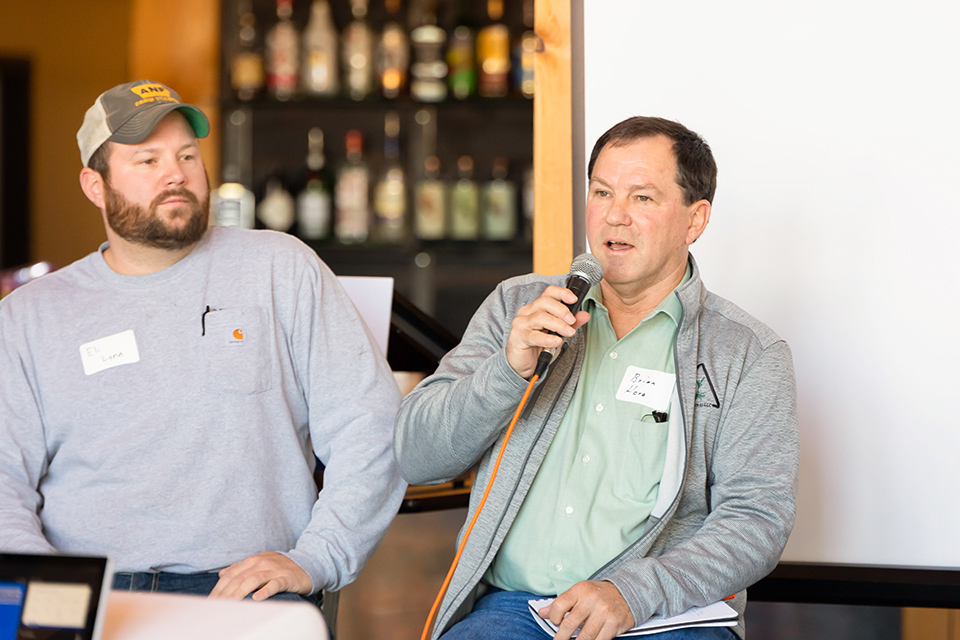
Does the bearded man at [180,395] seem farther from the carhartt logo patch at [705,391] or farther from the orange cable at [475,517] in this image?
the carhartt logo patch at [705,391]

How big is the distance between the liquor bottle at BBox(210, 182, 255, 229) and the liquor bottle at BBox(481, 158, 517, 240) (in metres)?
1.02

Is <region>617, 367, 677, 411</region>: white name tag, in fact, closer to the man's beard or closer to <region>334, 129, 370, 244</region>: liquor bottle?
the man's beard

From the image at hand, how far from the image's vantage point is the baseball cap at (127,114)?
1712 millimetres

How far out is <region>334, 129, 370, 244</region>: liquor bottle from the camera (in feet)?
12.4

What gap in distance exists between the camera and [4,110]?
503 cm

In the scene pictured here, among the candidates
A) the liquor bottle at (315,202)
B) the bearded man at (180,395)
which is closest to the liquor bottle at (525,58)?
the liquor bottle at (315,202)

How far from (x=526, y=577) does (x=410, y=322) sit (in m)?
0.74

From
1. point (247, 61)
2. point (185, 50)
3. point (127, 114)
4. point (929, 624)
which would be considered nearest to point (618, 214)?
point (127, 114)

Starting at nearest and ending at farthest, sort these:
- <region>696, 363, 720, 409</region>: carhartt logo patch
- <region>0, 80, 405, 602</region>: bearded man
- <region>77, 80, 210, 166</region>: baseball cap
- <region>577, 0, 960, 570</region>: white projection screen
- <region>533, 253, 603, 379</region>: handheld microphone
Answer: <region>533, 253, 603, 379</region>: handheld microphone < <region>696, 363, 720, 409</region>: carhartt logo patch < <region>0, 80, 405, 602</region>: bearded man < <region>77, 80, 210, 166</region>: baseball cap < <region>577, 0, 960, 570</region>: white projection screen

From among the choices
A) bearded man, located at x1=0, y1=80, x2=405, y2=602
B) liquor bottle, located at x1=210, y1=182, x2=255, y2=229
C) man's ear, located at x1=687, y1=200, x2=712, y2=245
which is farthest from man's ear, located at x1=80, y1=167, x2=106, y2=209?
liquor bottle, located at x1=210, y1=182, x2=255, y2=229

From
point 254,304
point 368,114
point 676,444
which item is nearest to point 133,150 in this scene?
point 254,304

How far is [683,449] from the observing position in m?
1.45

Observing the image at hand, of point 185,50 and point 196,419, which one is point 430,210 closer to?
point 185,50

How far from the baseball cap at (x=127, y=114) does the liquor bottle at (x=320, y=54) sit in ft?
6.86
